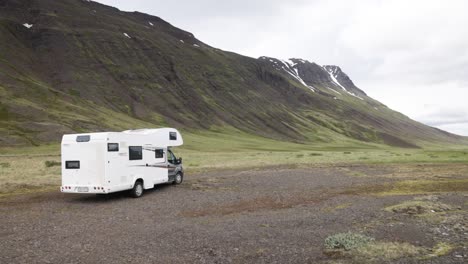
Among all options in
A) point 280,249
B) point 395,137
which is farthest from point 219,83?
point 280,249

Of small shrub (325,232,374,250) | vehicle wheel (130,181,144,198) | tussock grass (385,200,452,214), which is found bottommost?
small shrub (325,232,374,250)

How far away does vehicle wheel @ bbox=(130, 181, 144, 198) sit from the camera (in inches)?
904

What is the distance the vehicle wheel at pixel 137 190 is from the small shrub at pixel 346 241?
13709mm

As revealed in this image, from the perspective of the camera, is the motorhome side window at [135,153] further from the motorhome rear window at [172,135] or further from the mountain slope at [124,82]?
the mountain slope at [124,82]

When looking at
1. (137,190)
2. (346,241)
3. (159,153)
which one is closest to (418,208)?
(346,241)

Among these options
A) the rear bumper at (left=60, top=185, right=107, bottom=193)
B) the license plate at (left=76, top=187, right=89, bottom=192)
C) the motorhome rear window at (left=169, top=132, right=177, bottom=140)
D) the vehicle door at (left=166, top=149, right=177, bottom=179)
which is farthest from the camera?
the motorhome rear window at (left=169, top=132, right=177, bottom=140)

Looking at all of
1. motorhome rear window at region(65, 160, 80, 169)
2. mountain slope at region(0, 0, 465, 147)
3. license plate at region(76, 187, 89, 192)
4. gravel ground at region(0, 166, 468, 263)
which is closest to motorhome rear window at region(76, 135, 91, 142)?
motorhome rear window at region(65, 160, 80, 169)

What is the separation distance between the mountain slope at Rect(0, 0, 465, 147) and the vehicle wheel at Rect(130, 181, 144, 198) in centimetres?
6591

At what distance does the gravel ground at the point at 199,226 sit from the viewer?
11438 millimetres

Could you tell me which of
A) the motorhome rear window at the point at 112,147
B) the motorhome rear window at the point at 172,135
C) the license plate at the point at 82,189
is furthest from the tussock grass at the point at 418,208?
the motorhome rear window at the point at 172,135

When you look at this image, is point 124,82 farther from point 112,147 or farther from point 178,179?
point 112,147

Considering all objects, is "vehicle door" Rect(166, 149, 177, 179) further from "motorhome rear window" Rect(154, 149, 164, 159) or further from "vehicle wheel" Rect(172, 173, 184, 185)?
"motorhome rear window" Rect(154, 149, 164, 159)

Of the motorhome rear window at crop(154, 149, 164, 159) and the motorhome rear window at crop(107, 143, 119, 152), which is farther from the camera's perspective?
the motorhome rear window at crop(154, 149, 164, 159)

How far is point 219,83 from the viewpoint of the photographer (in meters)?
172
